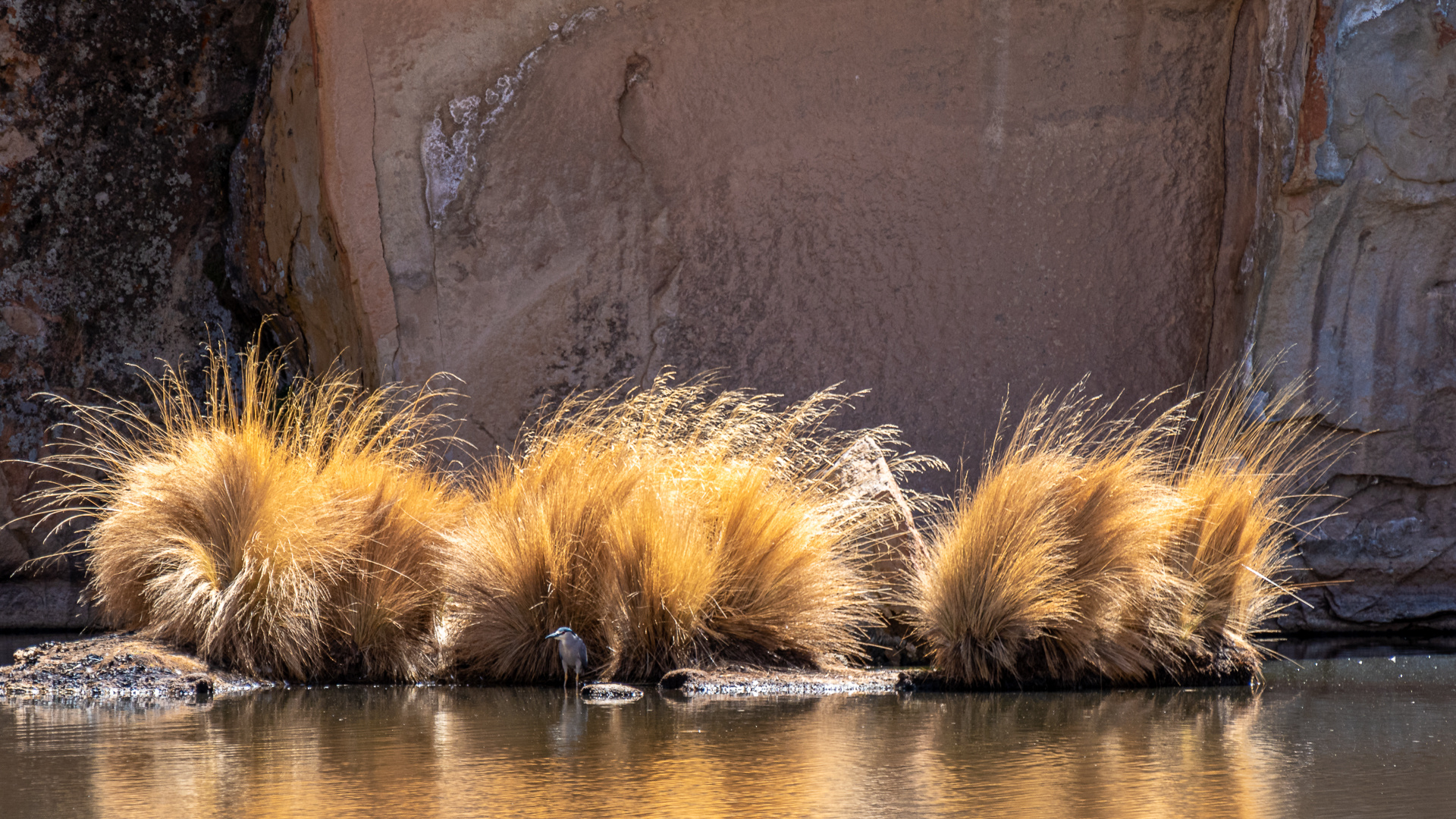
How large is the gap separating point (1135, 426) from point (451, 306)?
320 centimetres

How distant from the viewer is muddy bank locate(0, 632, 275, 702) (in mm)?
4527

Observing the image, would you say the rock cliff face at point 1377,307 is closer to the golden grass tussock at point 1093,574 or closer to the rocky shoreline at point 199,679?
the golden grass tussock at point 1093,574

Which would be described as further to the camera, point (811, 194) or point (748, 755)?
point (811, 194)

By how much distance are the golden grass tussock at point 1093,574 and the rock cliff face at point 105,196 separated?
171 inches

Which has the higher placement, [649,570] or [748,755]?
[649,570]

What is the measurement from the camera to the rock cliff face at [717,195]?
685 centimetres

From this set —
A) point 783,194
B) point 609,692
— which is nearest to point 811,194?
point 783,194

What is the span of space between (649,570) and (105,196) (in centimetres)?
416

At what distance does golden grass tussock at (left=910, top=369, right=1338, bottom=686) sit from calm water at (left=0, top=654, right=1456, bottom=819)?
21 centimetres

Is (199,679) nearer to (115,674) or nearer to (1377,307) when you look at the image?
(115,674)

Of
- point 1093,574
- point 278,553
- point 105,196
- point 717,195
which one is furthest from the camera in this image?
point 105,196

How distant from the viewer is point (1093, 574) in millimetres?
4746

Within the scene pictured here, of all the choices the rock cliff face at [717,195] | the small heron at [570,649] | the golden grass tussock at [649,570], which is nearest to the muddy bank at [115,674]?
the golden grass tussock at [649,570]

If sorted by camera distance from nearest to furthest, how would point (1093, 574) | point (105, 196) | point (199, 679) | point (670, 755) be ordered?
point (670, 755)
point (199, 679)
point (1093, 574)
point (105, 196)
